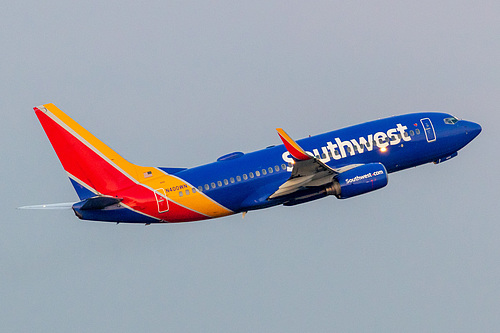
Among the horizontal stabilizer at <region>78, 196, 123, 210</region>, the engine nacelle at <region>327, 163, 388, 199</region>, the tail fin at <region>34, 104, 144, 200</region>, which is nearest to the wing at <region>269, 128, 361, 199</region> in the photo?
the engine nacelle at <region>327, 163, 388, 199</region>

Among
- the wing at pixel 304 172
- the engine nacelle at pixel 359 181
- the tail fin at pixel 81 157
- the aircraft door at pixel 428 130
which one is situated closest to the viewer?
the wing at pixel 304 172

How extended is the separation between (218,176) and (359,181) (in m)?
9.22

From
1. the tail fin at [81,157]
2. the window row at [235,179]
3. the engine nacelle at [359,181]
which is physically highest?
the tail fin at [81,157]

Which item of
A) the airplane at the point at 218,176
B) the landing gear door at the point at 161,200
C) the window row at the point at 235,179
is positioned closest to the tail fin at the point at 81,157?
the airplane at the point at 218,176

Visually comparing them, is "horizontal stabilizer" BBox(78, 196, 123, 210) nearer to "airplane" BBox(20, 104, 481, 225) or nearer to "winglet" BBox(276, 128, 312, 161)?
"airplane" BBox(20, 104, 481, 225)

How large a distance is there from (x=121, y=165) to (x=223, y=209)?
727 centimetres

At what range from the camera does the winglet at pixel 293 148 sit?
6020 cm

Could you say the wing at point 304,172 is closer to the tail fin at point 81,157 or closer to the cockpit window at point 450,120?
the cockpit window at point 450,120

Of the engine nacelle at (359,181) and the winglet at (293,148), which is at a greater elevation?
the winglet at (293,148)

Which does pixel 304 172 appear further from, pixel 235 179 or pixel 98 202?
pixel 98 202

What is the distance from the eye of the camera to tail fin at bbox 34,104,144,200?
62.4 metres

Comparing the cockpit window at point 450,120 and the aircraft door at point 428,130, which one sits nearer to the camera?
the aircraft door at point 428,130

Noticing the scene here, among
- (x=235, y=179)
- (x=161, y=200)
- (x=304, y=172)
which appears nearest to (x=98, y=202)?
(x=161, y=200)

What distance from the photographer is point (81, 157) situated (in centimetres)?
6250
